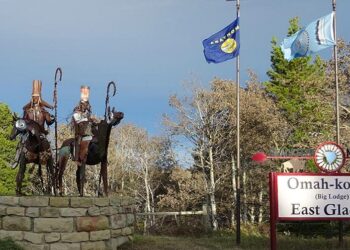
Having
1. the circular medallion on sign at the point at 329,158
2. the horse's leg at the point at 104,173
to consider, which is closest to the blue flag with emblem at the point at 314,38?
the circular medallion on sign at the point at 329,158

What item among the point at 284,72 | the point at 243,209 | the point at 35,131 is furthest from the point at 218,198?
the point at 35,131

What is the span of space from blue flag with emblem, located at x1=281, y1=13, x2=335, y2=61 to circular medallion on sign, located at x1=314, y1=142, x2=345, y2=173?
11.2 feet

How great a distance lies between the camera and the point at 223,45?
15125 mm

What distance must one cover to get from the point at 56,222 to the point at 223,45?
752cm

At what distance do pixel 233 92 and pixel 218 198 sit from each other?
7.29 meters

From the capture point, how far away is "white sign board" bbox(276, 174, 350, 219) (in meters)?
11.0

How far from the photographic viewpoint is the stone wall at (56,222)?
10281mm

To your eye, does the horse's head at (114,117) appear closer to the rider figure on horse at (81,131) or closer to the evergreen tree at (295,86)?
the rider figure on horse at (81,131)

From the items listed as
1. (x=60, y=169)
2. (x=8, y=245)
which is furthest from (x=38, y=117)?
(x=8, y=245)

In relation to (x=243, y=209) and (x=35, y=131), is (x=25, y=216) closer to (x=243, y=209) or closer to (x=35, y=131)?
(x=35, y=131)

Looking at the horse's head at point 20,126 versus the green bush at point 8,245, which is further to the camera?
A: the horse's head at point 20,126

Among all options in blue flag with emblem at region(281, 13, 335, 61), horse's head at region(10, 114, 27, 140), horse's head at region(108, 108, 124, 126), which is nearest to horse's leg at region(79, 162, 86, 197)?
horse's head at region(108, 108, 124, 126)

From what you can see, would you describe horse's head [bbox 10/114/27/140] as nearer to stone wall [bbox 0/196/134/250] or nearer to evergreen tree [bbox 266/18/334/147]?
stone wall [bbox 0/196/134/250]

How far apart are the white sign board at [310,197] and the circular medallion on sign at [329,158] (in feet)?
1.47
